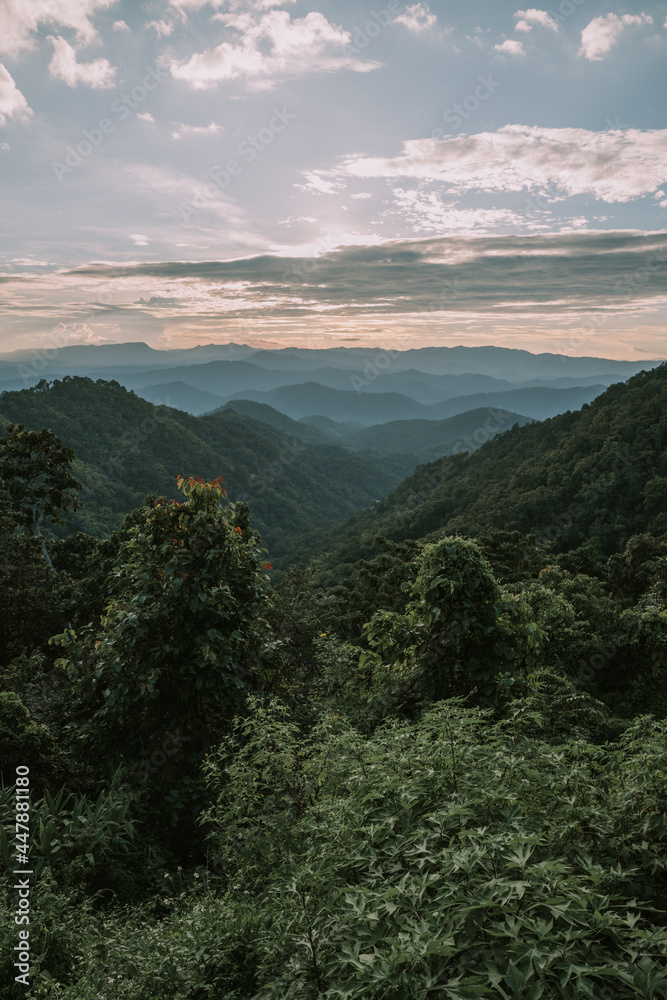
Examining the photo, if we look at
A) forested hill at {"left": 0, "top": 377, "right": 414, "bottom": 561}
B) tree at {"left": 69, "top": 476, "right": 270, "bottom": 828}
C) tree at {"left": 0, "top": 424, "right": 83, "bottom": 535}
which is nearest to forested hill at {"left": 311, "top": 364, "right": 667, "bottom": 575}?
forested hill at {"left": 0, "top": 377, "right": 414, "bottom": 561}

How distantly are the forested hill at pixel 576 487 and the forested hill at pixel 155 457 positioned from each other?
1189 inches

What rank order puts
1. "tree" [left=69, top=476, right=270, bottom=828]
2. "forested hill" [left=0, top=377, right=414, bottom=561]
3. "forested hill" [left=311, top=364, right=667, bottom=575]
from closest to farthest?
1. "tree" [left=69, top=476, right=270, bottom=828]
2. "forested hill" [left=311, top=364, right=667, bottom=575]
3. "forested hill" [left=0, top=377, right=414, bottom=561]

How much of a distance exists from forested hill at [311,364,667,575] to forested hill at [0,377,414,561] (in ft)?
99.1

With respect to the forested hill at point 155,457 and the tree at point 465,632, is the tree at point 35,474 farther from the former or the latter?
the forested hill at point 155,457

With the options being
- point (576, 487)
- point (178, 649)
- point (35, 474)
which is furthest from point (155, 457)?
point (178, 649)

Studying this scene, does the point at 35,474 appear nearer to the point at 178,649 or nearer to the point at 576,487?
the point at 178,649

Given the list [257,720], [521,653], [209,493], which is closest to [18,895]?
[257,720]

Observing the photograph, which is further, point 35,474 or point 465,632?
point 35,474

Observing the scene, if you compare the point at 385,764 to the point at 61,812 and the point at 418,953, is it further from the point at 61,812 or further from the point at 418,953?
the point at 61,812

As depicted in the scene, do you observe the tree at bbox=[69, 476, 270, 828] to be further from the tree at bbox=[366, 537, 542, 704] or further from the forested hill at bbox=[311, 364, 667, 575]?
the forested hill at bbox=[311, 364, 667, 575]

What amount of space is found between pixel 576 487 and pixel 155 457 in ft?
267

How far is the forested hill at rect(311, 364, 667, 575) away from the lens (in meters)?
50.6

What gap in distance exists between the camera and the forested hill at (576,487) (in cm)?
5058

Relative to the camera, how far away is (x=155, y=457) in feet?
360
